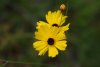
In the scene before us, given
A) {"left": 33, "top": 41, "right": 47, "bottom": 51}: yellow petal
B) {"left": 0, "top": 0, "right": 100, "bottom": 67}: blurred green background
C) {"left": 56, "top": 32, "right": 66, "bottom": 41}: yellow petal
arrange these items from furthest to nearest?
{"left": 0, "top": 0, "right": 100, "bottom": 67}: blurred green background → {"left": 33, "top": 41, "right": 47, "bottom": 51}: yellow petal → {"left": 56, "top": 32, "right": 66, "bottom": 41}: yellow petal

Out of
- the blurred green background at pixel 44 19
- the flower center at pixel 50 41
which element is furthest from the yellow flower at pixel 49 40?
the blurred green background at pixel 44 19

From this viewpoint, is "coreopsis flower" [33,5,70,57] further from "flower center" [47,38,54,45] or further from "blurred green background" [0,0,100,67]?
"blurred green background" [0,0,100,67]

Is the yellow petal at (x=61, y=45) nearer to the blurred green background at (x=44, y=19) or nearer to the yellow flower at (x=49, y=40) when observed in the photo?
the yellow flower at (x=49, y=40)

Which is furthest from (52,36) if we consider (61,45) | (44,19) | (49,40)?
(44,19)

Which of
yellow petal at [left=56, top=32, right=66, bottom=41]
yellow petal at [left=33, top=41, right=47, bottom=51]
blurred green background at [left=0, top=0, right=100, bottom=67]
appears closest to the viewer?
yellow petal at [left=56, top=32, right=66, bottom=41]

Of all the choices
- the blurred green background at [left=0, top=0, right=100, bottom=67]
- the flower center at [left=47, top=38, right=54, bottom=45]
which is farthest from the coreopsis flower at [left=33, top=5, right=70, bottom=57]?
the blurred green background at [left=0, top=0, right=100, bottom=67]

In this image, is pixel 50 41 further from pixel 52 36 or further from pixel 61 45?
pixel 61 45
